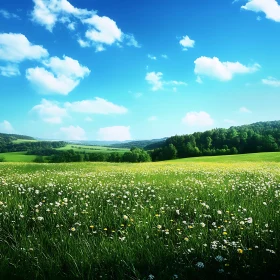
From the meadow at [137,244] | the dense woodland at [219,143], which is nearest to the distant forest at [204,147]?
the dense woodland at [219,143]

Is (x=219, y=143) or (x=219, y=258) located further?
(x=219, y=143)

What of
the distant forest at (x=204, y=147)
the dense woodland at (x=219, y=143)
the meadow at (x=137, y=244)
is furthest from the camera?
the distant forest at (x=204, y=147)

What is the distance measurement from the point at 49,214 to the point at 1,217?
0.94m

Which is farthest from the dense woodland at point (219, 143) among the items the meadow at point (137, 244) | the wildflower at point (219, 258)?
the wildflower at point (219, 258)

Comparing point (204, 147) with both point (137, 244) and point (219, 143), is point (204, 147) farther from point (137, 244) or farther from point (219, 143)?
point (137, 244)

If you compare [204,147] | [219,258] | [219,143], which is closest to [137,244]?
[219,258]

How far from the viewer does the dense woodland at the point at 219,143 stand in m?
83.8

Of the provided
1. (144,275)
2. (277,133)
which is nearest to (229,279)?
(144,275)

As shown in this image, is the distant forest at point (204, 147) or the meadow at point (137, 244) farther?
the distant forest at point (204, 147)

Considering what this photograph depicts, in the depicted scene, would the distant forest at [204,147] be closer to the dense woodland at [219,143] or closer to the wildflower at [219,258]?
the dense woodland at [219,143]

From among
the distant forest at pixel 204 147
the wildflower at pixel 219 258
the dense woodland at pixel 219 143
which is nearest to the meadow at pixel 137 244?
the wildflower at pixel 219 258

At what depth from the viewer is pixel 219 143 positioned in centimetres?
9469

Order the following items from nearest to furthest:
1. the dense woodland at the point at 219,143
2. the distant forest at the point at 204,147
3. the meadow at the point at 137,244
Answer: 1. the meadow at the point at 137,244
2. the dense woodland at the point at 219,143
3. the distant forest at the point at 204,147

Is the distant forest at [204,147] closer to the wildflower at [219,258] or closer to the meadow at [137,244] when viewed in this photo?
the meadow at [137,244]
